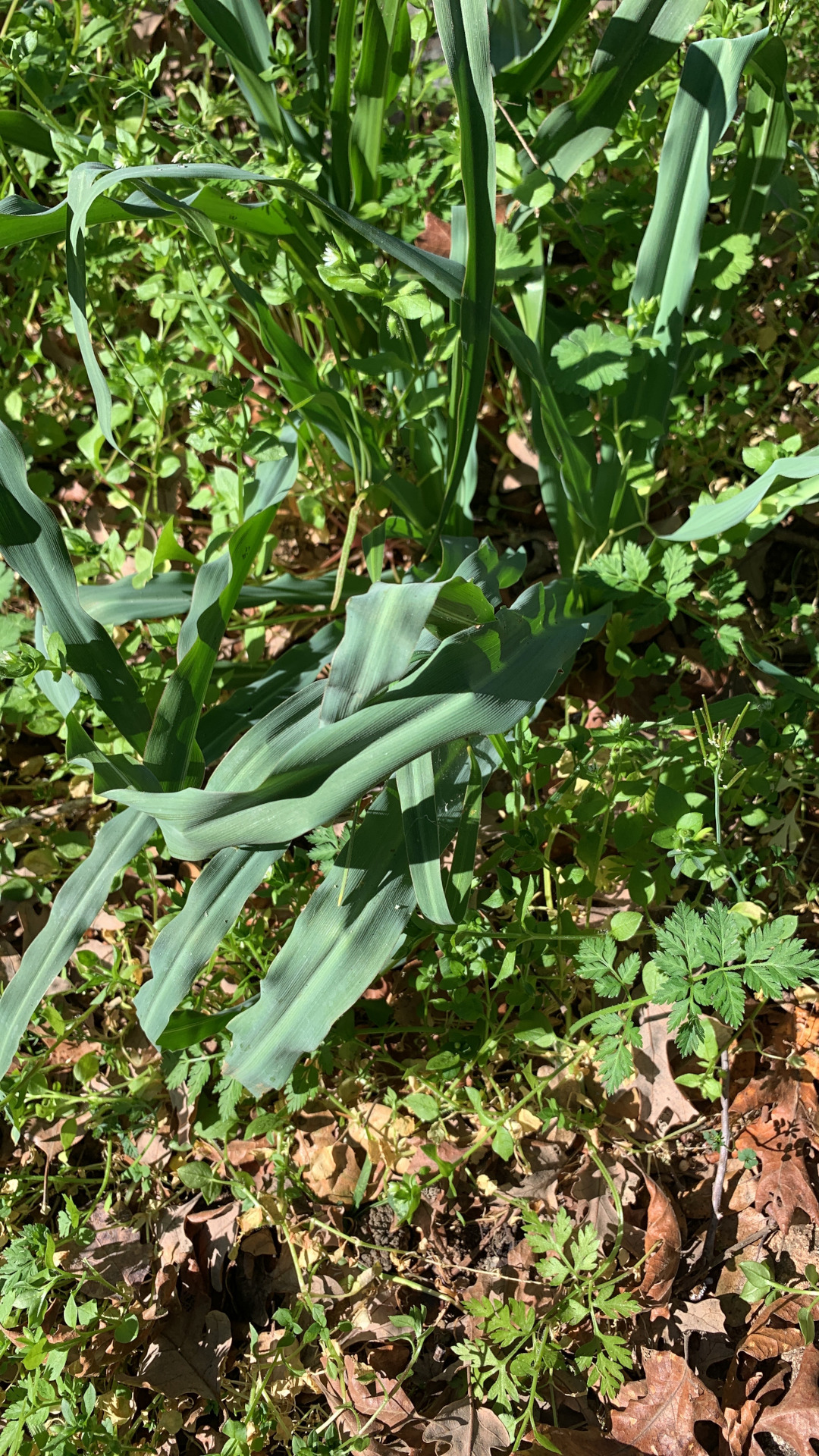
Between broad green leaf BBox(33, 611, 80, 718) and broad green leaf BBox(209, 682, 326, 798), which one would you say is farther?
broad green leaf BBox(33, 611, 80, 718)

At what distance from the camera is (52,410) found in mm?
1996

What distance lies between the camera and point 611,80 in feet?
4.11

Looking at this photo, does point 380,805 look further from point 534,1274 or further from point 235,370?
point 235,370

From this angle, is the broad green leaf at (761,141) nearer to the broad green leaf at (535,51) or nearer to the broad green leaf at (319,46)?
the broad green leaf at (535,51)

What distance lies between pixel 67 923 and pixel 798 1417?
102 cm

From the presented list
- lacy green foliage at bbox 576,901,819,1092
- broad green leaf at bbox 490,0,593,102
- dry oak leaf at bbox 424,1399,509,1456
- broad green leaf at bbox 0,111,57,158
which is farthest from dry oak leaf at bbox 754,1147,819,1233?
broad green leaf at bbox 0,111,57,158

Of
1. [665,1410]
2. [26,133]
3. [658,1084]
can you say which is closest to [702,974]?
[658,1084]

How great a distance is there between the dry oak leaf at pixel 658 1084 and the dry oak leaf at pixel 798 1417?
0.98ft

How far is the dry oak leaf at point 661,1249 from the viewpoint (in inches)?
47.3

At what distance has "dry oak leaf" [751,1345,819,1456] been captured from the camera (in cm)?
109

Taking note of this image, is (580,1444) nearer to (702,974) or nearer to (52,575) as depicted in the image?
(702,974)

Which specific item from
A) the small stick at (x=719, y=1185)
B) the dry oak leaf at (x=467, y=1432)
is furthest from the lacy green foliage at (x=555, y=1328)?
the small stick at (x=719, y=1185)

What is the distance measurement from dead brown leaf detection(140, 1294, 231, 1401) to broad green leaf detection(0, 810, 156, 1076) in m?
0.46

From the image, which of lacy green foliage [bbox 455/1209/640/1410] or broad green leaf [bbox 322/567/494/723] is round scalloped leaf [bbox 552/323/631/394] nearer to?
broad green leaf [bbox 322/567/494/723]
